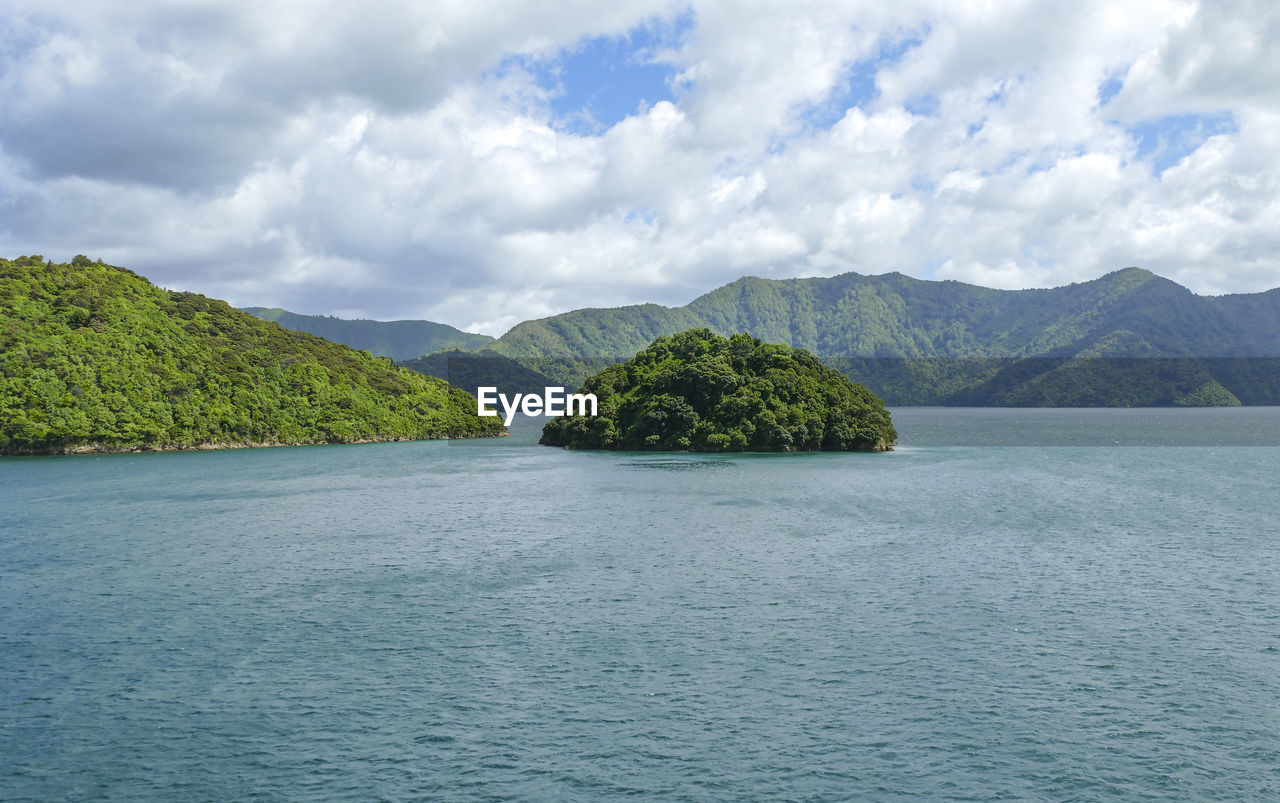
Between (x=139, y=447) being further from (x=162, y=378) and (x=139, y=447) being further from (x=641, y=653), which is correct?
(x=641, y=653)

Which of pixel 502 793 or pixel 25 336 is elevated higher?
pixel 25 336

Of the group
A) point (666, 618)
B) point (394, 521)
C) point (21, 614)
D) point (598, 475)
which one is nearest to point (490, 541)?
point (394, 521)

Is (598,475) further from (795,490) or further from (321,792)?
(321,792)

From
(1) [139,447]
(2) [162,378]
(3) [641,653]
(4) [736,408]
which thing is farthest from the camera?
(2) [162,378]

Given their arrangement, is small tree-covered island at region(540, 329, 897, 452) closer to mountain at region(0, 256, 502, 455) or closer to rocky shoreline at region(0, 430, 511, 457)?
rocky shoreline at region(0, 430, 511, 457)

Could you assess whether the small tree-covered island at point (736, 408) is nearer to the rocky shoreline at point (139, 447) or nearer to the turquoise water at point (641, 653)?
the rocky shoreline at point (139, 447)

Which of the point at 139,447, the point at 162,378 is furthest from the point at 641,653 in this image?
the point at 162,378

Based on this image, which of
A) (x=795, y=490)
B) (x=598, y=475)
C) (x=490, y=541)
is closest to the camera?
(x=490, y=541)
